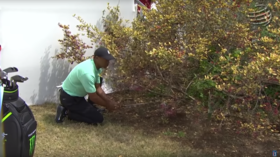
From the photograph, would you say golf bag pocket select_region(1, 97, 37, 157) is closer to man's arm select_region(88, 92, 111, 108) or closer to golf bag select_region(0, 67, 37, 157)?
golf bag select_region(0, 67, 37, 157)

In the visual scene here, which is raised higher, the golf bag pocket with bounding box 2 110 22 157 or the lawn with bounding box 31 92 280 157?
the golf bag pocket with bounding box 2 110 22 157

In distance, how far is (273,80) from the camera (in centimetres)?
372

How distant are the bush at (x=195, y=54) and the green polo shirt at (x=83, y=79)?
0.27 m

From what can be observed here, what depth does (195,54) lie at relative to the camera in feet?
14.0

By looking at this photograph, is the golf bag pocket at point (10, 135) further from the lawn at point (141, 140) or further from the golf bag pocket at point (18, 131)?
the lawn at point (141, 140)

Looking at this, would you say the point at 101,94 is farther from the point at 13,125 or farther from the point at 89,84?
the point at 13,125

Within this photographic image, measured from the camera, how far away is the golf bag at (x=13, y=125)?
299cm

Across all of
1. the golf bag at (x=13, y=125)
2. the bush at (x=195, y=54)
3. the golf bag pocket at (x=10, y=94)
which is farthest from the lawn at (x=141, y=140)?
the golf bag pocket at (x=10, y=94)

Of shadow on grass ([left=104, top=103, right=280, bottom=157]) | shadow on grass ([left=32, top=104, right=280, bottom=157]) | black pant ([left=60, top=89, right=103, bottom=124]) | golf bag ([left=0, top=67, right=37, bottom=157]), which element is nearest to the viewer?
golf bag ([left=0, top=67, right=37, bottom=157])

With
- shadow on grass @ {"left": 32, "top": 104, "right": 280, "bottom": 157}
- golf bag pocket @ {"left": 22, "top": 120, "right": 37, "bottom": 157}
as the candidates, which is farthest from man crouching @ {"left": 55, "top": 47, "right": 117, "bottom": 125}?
golf bag pocket @ {"left": 22, "top": 120, "right": 37, "bottom": 157}

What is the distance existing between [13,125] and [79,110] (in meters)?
1.78

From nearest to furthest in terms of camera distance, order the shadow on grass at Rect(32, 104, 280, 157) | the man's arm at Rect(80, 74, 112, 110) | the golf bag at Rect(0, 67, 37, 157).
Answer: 1. the golf bag at Rect(0, 67, 37, 157)
2. the shadow on grass at Rect(32, 104, 280, 157)
3. the man's arm at Rect(80, 74, 112, 110)

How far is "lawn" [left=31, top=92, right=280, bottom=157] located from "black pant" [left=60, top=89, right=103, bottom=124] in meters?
0.12

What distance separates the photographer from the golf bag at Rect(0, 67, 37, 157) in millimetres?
2992
